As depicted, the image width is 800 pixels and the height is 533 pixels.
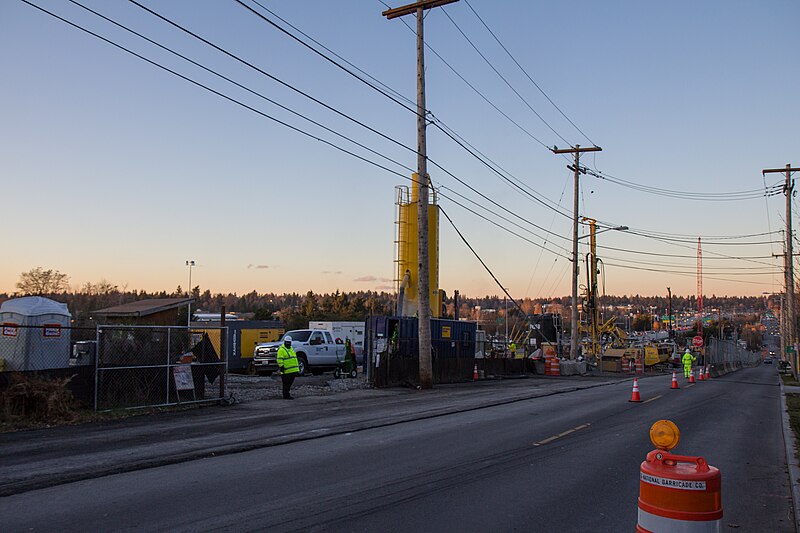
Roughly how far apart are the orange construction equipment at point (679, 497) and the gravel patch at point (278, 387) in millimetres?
15875

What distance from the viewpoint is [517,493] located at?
26.4ft

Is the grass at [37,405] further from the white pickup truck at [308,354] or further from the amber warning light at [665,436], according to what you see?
the white pickup truck at [308,354]

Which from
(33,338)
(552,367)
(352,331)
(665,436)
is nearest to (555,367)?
(552,367)

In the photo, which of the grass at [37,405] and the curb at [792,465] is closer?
the curb at [792,465]

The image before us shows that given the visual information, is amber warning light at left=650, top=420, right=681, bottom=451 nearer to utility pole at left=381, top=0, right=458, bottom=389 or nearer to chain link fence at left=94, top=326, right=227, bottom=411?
chain link fence at left=94, top=326, right=227, bottom=411

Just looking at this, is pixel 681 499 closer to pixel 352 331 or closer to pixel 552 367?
pixel 552 367

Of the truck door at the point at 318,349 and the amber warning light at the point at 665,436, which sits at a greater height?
the amber warning light at the point at 665,436

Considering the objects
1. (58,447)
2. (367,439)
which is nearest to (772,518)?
(367,439)

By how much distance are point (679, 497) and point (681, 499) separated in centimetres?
2

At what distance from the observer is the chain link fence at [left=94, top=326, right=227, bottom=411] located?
15.3 meters

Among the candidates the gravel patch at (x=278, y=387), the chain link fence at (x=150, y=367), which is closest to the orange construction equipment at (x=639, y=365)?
the gravel patch at (x=278, y=387)

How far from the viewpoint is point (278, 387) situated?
23.1 metres

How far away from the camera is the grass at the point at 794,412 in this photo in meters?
13.7

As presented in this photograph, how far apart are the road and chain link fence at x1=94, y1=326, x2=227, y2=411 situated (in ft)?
20.2
